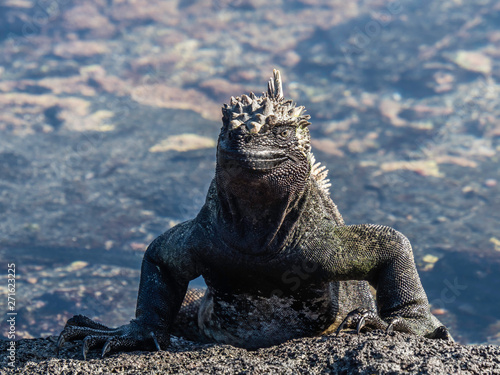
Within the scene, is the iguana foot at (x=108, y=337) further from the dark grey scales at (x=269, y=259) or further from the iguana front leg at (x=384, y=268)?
the iguana front leg at (x=384, y=268)

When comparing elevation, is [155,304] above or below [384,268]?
below

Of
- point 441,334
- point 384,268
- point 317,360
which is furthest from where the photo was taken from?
point 384,268

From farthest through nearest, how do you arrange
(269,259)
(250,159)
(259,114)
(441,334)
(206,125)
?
(206,125) → (269,259) → (441,334) → (259,114) → (250,159)

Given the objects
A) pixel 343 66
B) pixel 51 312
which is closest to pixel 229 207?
pixel 51 312

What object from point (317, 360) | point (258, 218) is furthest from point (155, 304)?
point (317, 360)

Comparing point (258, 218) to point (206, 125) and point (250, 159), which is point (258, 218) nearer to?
point (250, 159)

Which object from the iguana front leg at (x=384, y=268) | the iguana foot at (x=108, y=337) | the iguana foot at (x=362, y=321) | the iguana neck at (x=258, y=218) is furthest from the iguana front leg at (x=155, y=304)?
the iguana foot at (x=362, y=321)

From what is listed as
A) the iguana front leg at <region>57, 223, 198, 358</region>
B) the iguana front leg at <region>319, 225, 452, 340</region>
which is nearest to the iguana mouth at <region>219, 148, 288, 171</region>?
the iguana front leg at <region>319, 225, 452, 340</region>
